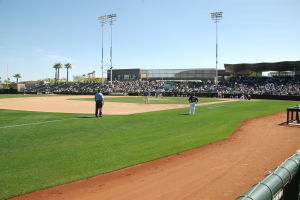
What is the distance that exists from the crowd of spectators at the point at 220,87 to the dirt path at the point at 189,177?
45103mm

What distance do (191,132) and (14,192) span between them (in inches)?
358

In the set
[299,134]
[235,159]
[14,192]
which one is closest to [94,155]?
[14,192]

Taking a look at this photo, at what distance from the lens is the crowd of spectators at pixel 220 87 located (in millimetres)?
54125

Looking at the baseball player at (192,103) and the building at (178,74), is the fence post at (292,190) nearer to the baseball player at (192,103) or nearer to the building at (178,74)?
the baseball player at (192,103)

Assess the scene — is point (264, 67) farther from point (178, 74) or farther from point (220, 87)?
point (178, 74)

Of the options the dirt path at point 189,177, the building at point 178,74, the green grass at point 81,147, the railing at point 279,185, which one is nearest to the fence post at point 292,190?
the railing at point 279,185

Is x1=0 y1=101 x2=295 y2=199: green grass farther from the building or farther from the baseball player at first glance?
the building

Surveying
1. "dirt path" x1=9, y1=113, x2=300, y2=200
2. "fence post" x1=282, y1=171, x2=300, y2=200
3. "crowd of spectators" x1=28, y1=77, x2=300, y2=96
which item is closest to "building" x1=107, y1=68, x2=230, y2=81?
"crowd of spectators" x1=28, y1=77, x2=300, y2=96

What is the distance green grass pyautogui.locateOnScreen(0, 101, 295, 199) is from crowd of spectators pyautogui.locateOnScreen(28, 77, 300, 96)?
141 feet

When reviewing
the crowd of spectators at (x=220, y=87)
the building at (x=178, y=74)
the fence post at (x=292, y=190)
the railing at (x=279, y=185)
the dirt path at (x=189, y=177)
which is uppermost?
the building at (x=178, y=74)

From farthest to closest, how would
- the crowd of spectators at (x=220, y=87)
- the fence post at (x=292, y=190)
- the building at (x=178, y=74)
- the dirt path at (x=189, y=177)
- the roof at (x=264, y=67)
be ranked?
the building at (x=178, y=74) → the roof at (x=264, y=67) → the crowd of spectators at (x=220, y=87) → the dirt path at (x=189, y=177) → the fence post at (x=292, y=190)

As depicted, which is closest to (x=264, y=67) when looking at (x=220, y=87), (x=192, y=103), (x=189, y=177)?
(x=220, y=87)

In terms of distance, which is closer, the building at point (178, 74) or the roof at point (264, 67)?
the roof at point (264, 67)

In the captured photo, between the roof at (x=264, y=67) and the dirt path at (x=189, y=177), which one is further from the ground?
the roof at (x=264, y=67)
